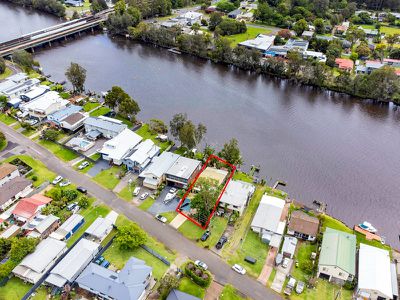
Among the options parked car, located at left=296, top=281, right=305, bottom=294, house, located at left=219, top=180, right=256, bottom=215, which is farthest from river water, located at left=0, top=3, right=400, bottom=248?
parked car, located at left=296, top=281, right=305, bottom=294

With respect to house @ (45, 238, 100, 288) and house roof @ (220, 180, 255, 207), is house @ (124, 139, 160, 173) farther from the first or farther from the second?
house @ (45, 238, 100, 288)

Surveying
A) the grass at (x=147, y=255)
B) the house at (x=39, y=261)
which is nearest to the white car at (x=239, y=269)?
the grass at (x=147, y=255)

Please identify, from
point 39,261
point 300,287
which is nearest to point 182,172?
point 39,261

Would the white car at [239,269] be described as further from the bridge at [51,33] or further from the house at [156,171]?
the bridge at [51,33]

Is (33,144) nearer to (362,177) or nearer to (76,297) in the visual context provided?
→ (76,297)

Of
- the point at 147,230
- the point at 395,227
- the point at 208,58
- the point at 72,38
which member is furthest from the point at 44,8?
the point at 395,227

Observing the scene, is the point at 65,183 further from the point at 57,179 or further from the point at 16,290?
the point at 16,290
